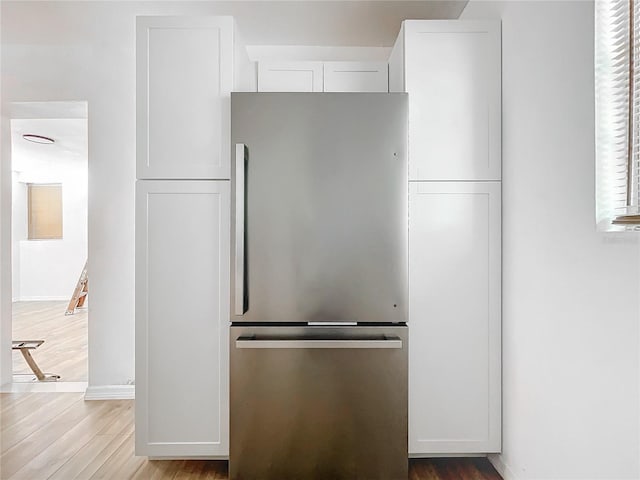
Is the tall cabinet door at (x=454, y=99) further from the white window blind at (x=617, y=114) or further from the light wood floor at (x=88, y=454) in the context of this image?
the light wood floor at (x=88, y=454)

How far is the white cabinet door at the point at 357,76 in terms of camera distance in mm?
2652

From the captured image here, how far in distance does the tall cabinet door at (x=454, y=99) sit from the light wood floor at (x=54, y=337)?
3.15 metres

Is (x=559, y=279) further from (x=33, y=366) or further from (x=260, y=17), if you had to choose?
(x=33, y=366)

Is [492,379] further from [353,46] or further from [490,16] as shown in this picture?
[353,46]

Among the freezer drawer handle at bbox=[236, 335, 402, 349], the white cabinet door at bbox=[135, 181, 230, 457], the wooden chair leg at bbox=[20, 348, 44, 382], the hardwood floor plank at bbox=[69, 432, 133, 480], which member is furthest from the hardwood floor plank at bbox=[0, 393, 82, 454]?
the freezer drawer handle at bbox=[236, 335, 402, 349]

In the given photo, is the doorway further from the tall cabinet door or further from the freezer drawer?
the tall cabinet door

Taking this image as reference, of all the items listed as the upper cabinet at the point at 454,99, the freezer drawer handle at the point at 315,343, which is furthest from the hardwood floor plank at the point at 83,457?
the upper cabinet at the point at 454,99

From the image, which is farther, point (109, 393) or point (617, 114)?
point (109, 393)

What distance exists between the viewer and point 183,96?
6.84ft

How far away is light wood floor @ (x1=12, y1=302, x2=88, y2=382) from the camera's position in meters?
3.74

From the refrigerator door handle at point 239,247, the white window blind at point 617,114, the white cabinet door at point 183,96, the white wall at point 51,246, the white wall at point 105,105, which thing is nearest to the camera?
the white window blind at point 617,114

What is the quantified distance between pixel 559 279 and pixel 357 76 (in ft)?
5.51

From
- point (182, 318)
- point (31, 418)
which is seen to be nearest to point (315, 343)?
point (182, 318)

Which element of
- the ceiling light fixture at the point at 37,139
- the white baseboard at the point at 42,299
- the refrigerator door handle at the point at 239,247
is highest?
the ceiling light fixture at the point at 37,139
